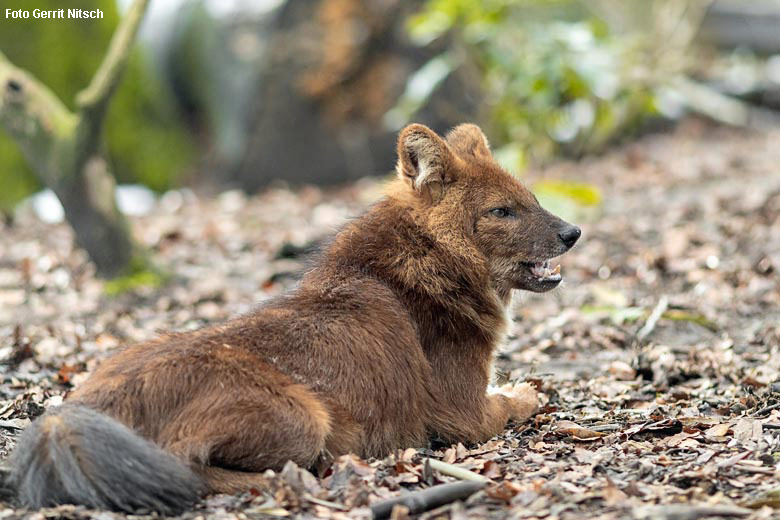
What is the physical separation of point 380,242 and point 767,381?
2.72 m

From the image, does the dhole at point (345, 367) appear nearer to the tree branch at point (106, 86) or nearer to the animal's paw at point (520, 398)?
the animal's paw at point (520, 398)

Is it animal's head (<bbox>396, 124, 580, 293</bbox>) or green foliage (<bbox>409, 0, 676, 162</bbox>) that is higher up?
green foliage (<bbox>409, 0, 676, 162</bbox>)

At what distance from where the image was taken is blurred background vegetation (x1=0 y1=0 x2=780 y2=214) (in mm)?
13547

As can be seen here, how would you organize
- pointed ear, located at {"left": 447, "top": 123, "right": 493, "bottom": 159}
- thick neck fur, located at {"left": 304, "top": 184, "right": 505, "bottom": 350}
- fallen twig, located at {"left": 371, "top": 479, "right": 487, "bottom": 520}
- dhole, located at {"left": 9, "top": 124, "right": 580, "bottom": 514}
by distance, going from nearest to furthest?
1. fallen twig, located at {"left": 371, "top": 479, "right": 487, "bottom": 520}
2. dhole, located at {"left": 9, "top": 124, "right": 580, "bottom": 514}
3. thick neck fur, located at {"left": 304, "top": 184, "right": 505, "bottom": 350}
4. pointed ear, located at {"left": 447, "top": 123, "right": 493, "bottom": 159}

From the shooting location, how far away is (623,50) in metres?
14.0

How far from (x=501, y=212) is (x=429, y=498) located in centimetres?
220

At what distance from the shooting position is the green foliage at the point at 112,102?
49.1ft

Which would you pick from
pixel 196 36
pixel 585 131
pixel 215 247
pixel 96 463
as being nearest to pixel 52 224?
pixel 215 247

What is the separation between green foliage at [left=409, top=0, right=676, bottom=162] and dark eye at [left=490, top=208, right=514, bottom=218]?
259 inches

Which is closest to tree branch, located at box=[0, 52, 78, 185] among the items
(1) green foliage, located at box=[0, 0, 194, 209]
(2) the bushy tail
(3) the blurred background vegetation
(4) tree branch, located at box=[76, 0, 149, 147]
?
(4) tree branch, located at box=[76, 0, 149, 147]

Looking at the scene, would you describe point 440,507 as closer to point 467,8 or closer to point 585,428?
point 585,428

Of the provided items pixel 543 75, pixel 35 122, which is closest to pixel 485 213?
pixel 35 122

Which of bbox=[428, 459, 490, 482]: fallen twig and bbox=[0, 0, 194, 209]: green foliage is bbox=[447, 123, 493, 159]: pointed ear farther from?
bbox=[0, 0, 194, 209]: green foliage

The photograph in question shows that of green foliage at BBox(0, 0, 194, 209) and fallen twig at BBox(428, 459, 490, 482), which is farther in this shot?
green foliage at BBox(0, 0, 194, 209)
